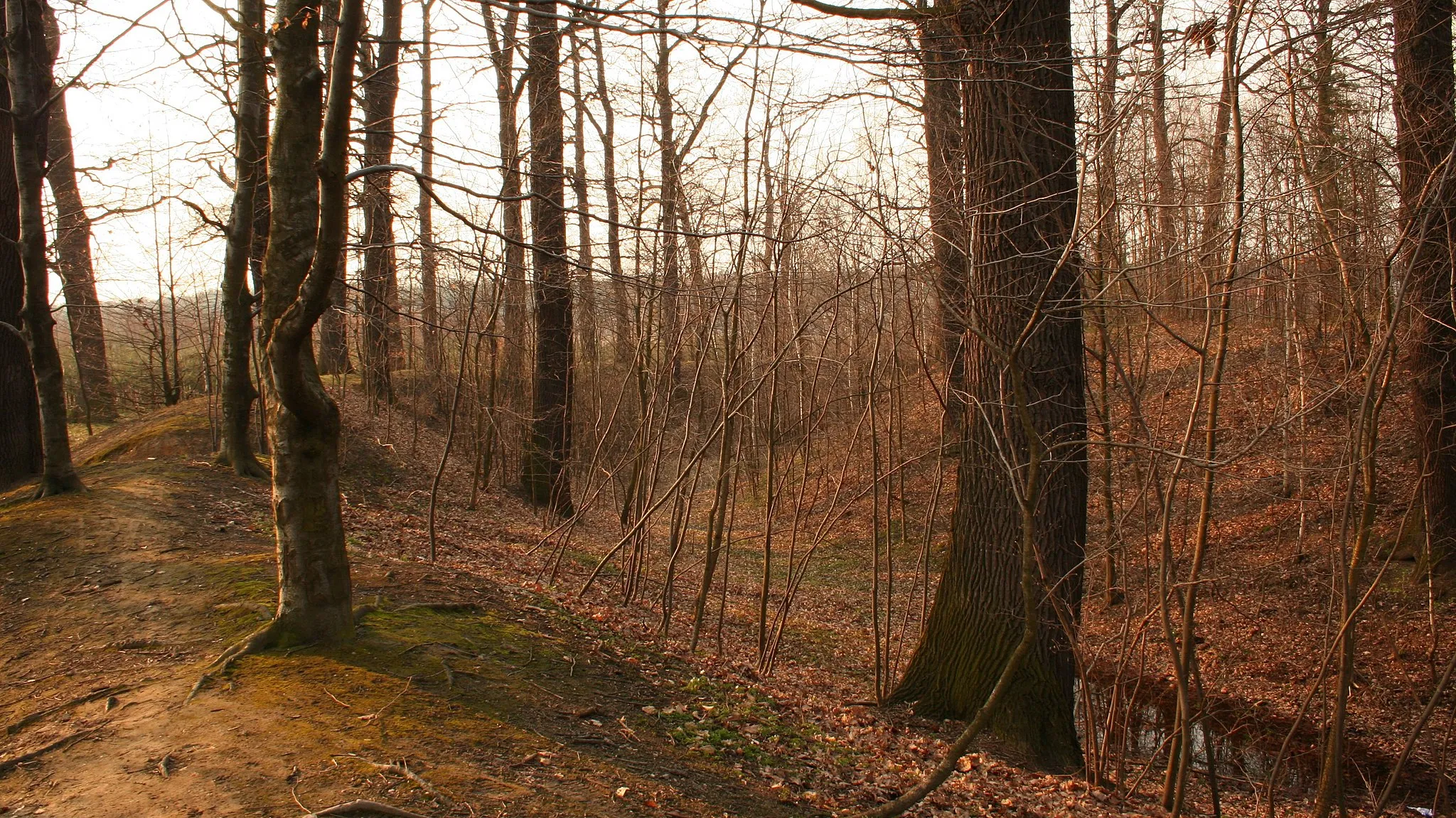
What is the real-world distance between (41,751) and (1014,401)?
207 inches

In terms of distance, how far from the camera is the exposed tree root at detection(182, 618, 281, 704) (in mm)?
3837

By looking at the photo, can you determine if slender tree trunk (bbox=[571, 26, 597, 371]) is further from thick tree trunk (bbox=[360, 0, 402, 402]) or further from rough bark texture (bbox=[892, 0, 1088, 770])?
rough bark texture (bbox=[892, 0, 1088, 770])

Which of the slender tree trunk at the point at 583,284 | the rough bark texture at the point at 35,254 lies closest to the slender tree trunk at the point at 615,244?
the slender tree trunk at the point at 583,284

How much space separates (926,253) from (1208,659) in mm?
6503

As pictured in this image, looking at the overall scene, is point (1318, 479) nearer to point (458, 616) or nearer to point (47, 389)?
point (458, 616)

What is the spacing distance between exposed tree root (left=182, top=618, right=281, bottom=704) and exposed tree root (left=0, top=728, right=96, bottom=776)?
42 cm

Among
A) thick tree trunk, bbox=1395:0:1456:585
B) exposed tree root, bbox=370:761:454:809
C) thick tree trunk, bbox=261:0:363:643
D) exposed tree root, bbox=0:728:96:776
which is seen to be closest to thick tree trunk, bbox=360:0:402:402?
thick tree trunk, bbox=261:0:363:643

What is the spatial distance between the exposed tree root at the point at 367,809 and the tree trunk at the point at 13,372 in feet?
25.3

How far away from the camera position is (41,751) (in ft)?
10.8

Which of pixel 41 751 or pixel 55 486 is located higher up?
pixel 55 486

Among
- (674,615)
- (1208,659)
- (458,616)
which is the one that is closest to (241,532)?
(458,616)

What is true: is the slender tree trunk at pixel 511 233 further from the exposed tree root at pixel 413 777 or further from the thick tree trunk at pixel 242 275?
the exposed tree root at pixel 413 777

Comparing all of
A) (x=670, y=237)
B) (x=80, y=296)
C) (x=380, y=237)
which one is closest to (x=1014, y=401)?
(x=670, y=237)

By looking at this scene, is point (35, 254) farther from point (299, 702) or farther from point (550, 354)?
point (550, 354)
